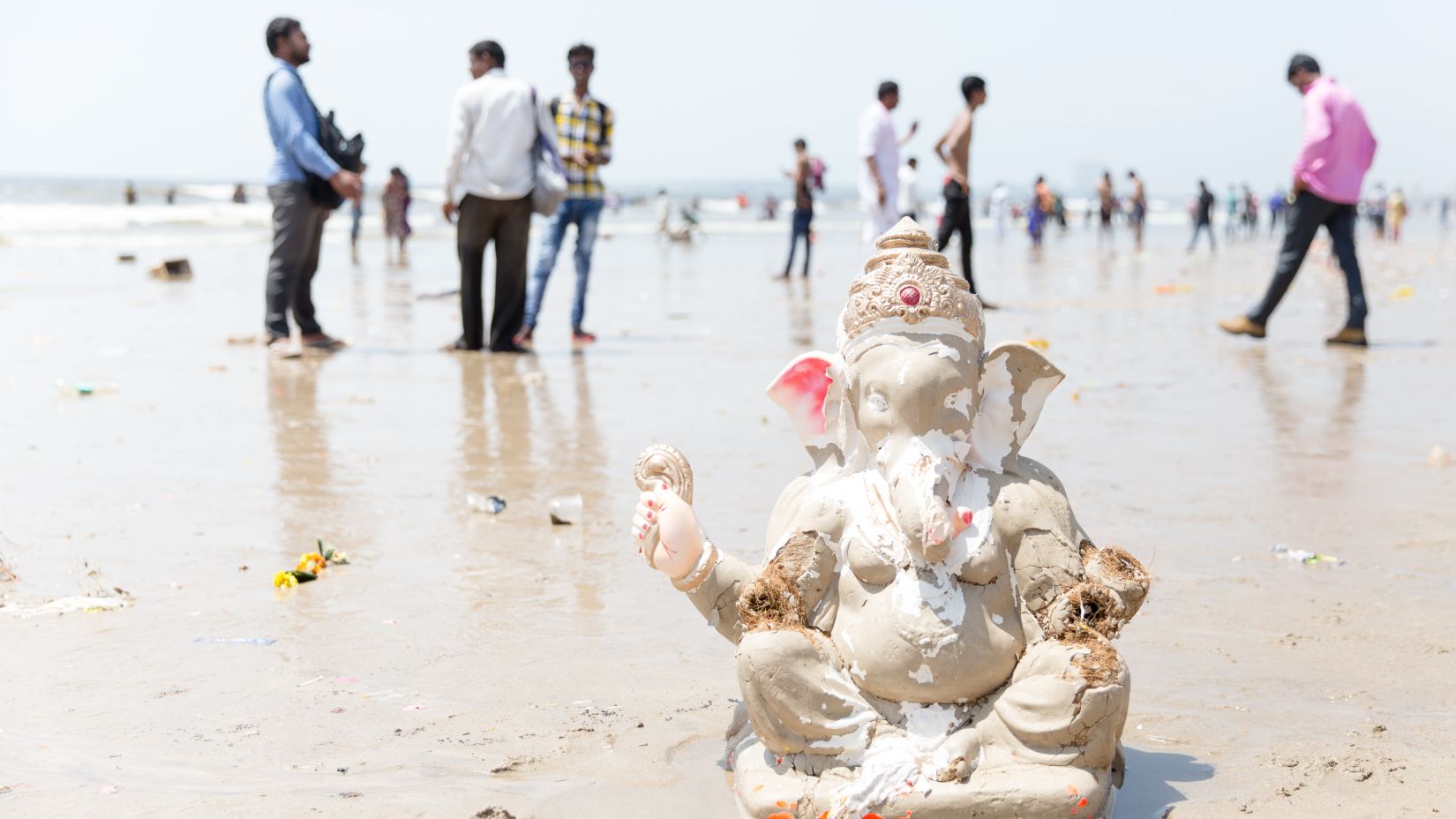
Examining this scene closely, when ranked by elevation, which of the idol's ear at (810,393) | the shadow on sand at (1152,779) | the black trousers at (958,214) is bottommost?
the shadow on sand at (1152,779)

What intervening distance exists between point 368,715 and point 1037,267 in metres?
21.6

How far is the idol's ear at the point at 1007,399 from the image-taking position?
3297 millimetres

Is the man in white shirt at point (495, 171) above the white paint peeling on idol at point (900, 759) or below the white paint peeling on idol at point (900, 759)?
above

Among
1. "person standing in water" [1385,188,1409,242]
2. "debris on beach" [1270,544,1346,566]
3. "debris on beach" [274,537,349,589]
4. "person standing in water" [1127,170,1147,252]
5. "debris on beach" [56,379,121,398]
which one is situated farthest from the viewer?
"person standing in water" [1385,188,1409,242]

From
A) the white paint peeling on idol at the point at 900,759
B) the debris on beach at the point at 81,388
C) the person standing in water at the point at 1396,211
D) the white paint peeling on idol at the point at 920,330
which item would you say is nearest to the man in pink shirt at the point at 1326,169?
the debris on beach at the point at 81,388

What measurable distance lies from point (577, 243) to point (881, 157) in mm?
Result: 2762

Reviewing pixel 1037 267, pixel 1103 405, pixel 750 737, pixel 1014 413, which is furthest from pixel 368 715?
pixel 1037 267

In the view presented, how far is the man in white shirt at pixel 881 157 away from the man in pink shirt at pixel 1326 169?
3159 millimetres

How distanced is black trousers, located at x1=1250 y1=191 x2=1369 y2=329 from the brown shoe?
5.6 inches

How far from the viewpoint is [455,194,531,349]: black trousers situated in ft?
33.6

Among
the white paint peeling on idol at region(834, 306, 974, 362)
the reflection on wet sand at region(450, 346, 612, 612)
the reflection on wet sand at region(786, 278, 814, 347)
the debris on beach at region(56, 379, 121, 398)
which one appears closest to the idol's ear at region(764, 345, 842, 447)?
the white paint peeling on idol at region(834, 306, 974, 362)

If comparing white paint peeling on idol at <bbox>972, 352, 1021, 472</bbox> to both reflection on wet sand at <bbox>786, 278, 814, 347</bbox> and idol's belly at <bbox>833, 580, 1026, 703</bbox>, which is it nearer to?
idol's belly at <bbox>833, 580, 1026, 703</bbox>

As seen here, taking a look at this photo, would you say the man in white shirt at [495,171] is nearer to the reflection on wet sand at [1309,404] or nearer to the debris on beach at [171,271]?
the reflection on wet sand at [1309,404]

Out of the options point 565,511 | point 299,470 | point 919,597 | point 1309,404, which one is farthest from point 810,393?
point 1309,404
